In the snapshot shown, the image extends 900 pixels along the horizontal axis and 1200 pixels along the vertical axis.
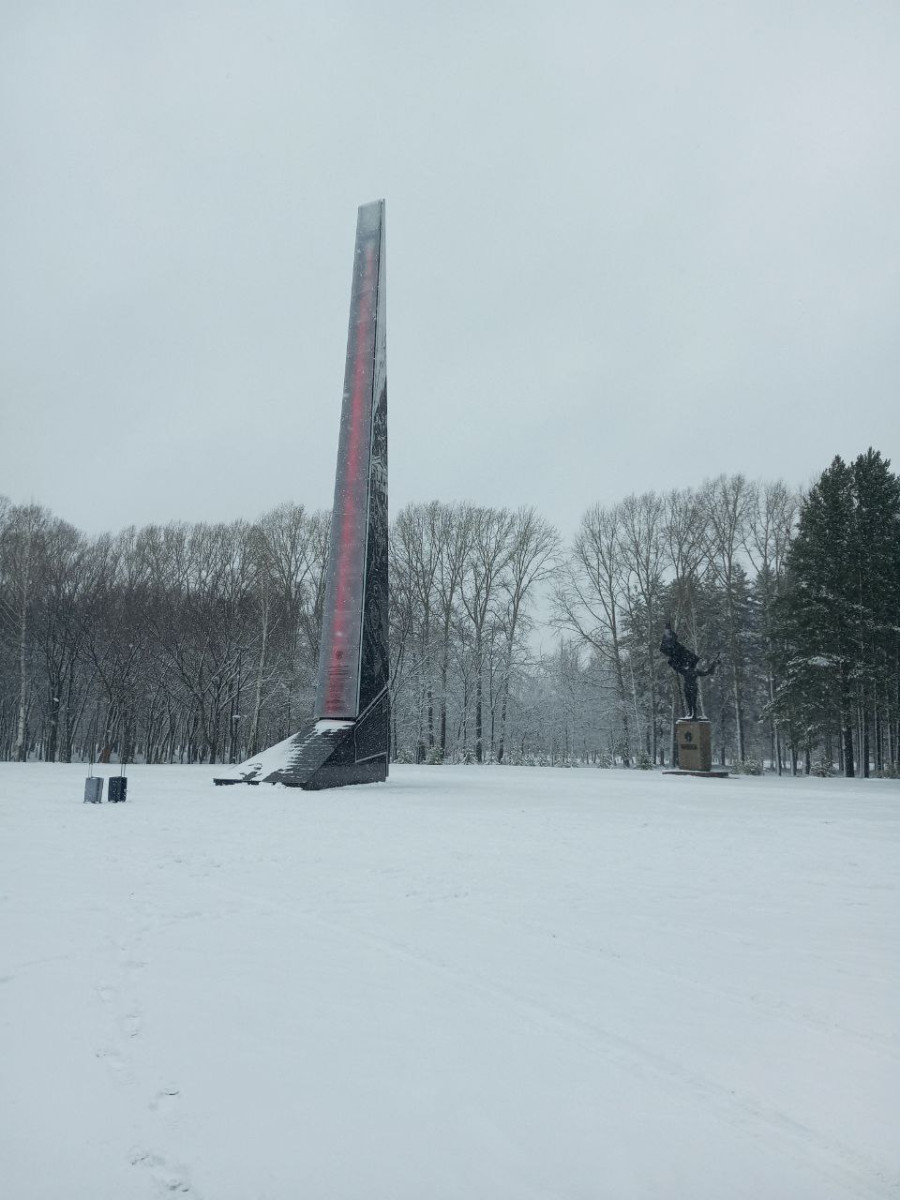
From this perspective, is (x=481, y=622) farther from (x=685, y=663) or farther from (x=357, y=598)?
(x=357, y=598)

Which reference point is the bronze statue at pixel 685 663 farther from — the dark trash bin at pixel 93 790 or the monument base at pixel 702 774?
the dark trash bin at pixel 93 790

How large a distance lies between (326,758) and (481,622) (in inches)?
702

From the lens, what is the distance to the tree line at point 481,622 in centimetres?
2677

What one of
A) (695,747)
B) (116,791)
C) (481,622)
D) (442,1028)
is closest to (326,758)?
(116,791)

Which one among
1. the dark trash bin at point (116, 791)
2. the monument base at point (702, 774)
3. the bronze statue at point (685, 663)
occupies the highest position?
the bronze statue at point (685, 663)

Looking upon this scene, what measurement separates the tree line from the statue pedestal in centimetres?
403

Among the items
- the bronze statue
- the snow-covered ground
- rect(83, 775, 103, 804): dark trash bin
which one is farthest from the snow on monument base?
the bronze statue

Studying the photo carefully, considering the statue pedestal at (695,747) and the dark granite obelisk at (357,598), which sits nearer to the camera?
the dark granite obelisk at (357,598)

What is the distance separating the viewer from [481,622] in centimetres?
3331

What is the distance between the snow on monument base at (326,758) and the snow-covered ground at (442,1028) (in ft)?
27.5

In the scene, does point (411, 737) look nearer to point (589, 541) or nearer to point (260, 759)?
point (589, 541)

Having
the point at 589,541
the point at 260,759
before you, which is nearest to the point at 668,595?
the point at 589,541

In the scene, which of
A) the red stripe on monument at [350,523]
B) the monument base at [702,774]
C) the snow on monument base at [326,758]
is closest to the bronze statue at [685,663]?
the monument base at [702,774]

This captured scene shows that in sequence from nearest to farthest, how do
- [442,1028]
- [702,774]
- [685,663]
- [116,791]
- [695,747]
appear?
[442,1028] < [116,791] < [702,774] < [695,747] < [685,663]
